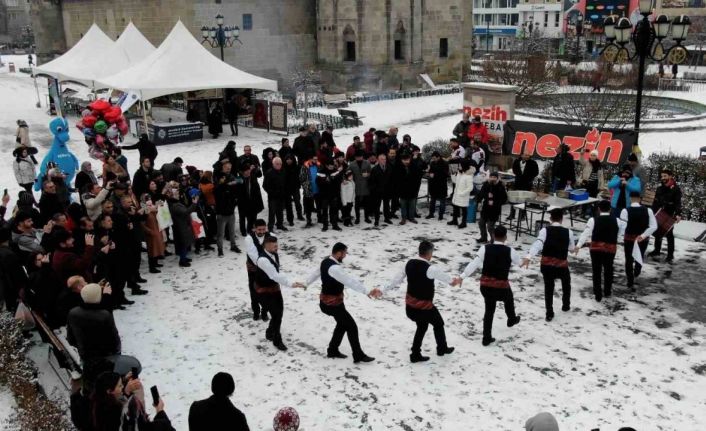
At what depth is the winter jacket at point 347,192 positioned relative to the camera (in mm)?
12562

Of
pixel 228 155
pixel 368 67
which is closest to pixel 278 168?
pixel 228 155

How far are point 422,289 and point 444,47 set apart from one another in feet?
107

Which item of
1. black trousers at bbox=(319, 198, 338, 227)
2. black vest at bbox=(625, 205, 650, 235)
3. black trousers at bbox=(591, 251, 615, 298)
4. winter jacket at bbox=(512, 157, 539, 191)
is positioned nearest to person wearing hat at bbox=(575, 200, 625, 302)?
black trousers at bbox=(591, 251, 615, 298)

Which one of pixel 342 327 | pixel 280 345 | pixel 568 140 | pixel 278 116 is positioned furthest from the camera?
pixel 278 116

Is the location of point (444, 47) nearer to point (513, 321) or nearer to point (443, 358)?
point (513, 321)

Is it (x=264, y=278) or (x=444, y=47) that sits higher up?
(x=444, y=47)

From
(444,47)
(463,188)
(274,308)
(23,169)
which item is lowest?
(274,308)

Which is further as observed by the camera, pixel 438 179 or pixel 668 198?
pixel 438 179

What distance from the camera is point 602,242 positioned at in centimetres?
902

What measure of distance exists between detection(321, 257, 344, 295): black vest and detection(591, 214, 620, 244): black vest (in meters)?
4.04

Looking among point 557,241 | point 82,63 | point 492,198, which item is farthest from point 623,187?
point 82,63

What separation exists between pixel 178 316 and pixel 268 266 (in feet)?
7.77

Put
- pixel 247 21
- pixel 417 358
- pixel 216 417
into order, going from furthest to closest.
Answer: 1. pixel 247 21
2. pixel 417 358
3. pixel 216 417

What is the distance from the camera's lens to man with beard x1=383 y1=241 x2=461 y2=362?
23.8ft
